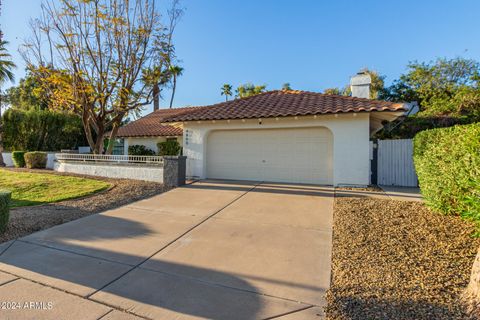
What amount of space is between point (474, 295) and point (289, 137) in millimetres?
8900

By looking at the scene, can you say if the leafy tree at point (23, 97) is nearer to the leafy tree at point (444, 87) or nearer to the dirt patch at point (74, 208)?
the dirt patch at point (74, 208)

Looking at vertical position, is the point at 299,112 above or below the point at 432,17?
below

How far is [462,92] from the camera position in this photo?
15.6 m

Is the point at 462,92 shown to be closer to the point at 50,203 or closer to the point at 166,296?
the point at 166,296

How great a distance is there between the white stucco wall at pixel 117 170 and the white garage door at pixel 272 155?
2870 mm

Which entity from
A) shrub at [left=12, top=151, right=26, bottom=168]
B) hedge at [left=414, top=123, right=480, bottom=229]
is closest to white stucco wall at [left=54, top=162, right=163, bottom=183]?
shrub at [left=12, top=151, right=26, bottom=168]

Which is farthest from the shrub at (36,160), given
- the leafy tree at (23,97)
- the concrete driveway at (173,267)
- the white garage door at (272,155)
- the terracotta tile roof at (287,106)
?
the leafy tree at (23,97)

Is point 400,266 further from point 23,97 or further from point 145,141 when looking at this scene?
point 23,97

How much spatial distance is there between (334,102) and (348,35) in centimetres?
541

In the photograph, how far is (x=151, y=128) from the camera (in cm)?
1983

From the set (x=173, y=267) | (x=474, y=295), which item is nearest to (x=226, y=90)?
(x=173, y=267)

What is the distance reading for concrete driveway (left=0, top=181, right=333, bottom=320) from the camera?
8.96 feet

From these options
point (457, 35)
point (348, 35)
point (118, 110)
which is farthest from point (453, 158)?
point (118, 110)

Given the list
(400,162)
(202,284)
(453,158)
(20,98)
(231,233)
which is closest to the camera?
(202,284)
